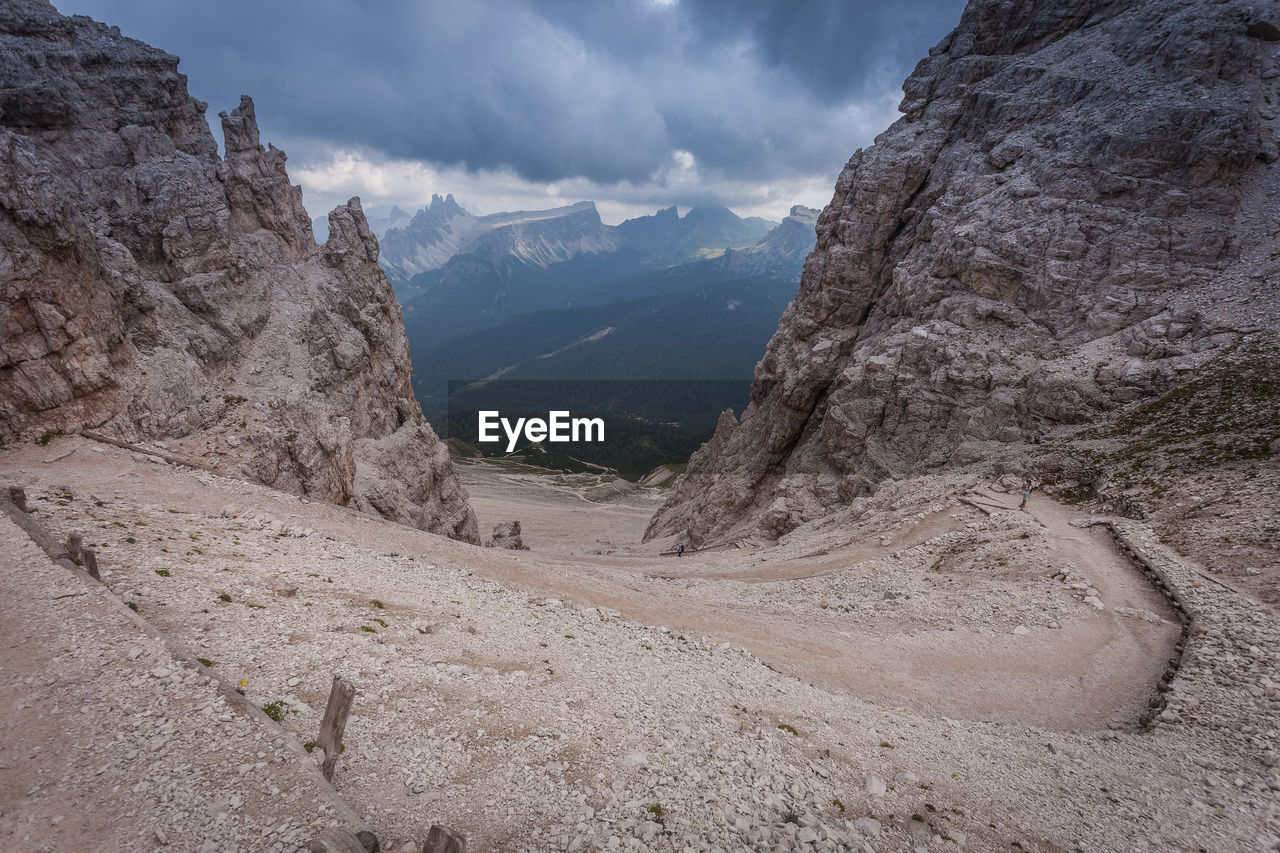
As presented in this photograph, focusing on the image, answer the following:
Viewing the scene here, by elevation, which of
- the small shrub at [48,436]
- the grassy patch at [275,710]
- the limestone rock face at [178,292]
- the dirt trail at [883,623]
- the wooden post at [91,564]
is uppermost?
the limestone rock face at [178,292]

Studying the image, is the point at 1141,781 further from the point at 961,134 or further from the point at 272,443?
the point at 961,134

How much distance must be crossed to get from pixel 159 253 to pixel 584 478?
99425mm

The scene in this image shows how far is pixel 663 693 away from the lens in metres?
14.2

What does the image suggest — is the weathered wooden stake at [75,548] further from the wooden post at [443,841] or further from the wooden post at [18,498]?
the wooden post at [443,841]

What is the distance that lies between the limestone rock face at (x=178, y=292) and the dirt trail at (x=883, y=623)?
5.02 m

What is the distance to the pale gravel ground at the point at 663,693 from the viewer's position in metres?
9.90

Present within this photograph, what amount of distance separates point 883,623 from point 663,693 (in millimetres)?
11967

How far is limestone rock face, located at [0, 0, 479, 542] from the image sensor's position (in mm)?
25438

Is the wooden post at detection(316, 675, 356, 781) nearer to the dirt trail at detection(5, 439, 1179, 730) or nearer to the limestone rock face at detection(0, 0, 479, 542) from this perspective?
the dirt trail at detection(5, 439, 1179, 730)

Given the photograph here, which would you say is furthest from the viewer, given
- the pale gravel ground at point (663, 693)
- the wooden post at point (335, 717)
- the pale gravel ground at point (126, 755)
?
the pale gravel ground at point (663, 693)

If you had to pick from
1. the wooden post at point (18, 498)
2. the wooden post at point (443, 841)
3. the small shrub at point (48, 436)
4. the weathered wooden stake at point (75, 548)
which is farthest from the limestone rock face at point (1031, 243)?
the small shrub at point (48, 436)

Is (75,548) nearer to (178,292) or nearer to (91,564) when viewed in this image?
(91,564)

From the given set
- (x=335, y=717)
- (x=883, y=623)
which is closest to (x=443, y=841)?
(x=335, y=717)

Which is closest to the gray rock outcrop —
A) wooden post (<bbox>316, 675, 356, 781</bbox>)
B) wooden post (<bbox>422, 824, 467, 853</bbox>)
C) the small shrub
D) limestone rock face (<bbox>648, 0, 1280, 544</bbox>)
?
limestone rock face (<bbox>648, 0, 1280, 544</bbox>)
